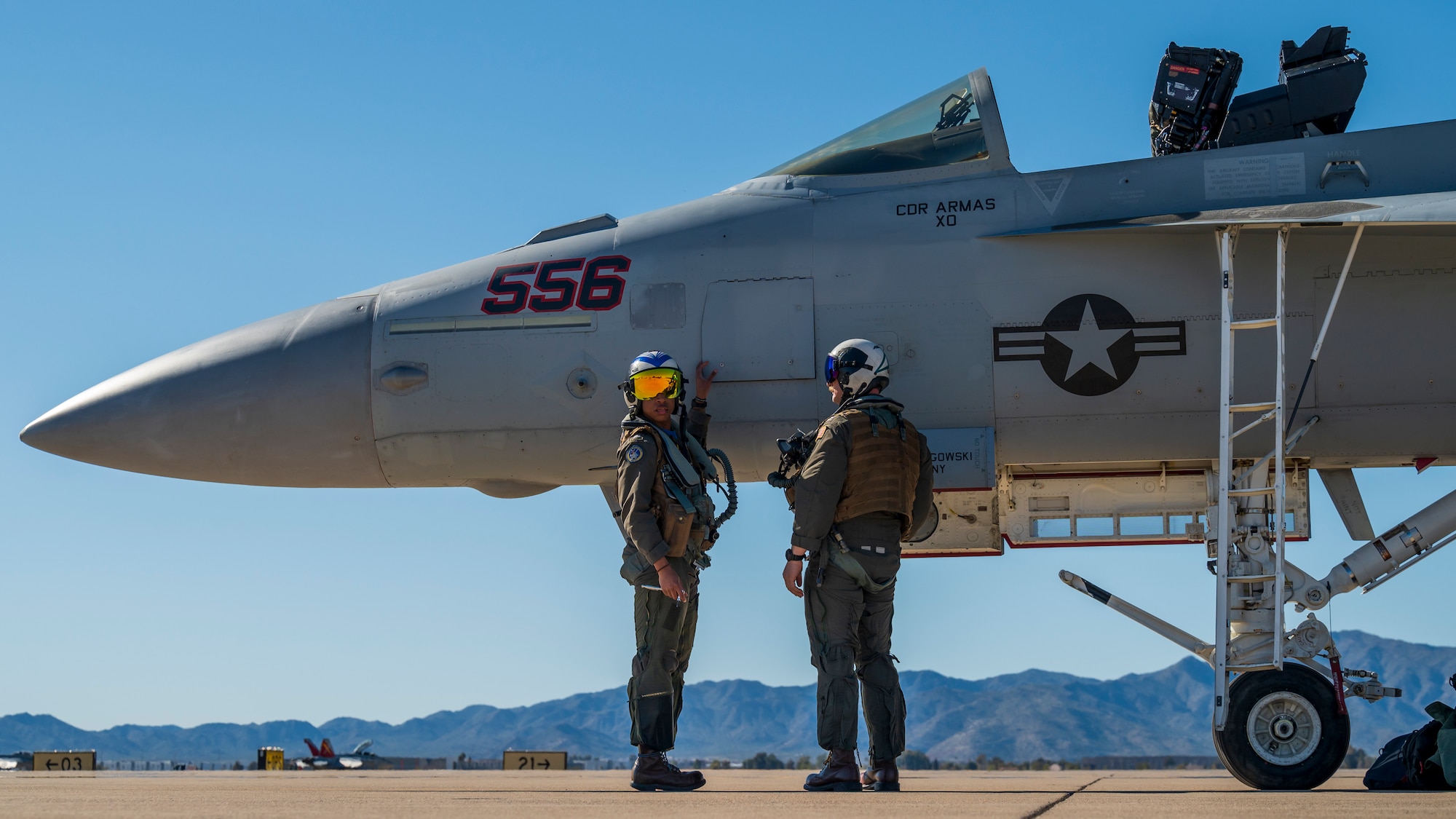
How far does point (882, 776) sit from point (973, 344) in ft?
8.88

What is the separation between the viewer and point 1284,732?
23.4 ft

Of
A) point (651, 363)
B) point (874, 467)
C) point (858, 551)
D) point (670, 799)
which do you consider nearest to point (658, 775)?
point (670, 799)

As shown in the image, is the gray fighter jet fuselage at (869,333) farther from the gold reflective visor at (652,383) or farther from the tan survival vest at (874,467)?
the tan survival vest at (874,467)

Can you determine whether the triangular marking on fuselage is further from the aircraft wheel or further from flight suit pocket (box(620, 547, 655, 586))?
flight suit pocket (box(620, 547, 655, 586))

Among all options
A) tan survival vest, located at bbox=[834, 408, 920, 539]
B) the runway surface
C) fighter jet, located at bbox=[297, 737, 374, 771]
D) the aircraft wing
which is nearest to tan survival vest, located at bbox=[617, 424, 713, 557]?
tan survival vest, located at bbox=[834, 408, 920, 539]

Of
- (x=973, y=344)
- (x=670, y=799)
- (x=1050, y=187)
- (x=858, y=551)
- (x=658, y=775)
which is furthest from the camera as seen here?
(x=1050, y=187)

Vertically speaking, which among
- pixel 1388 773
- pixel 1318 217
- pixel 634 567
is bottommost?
pixel 1388 773

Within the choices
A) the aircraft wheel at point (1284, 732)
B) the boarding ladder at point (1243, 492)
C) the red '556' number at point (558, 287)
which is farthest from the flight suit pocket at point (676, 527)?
the aircraft wheel at point (1284, 732)

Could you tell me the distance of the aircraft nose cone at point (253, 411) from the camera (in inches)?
337

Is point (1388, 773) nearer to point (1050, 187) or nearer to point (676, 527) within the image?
point (1050, 187)

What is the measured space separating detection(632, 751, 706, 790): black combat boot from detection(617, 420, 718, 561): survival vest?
40.8 inches

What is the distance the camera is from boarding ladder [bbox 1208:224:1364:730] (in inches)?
280

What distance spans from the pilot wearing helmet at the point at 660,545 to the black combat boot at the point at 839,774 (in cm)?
76

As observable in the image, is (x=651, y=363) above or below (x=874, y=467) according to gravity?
above
